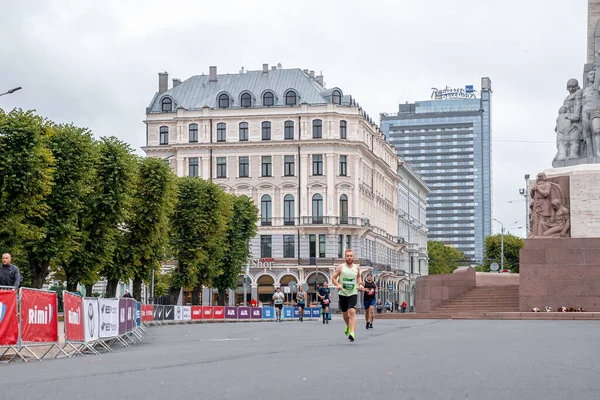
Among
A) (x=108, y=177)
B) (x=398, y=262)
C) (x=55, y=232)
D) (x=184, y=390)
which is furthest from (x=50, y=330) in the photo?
(x=398, y=262)

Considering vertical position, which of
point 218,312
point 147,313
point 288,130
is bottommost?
point 218,312

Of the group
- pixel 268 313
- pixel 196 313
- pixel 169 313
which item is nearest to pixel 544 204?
pixel 169 313

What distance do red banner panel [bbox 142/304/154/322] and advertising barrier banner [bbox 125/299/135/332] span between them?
17.3 metres

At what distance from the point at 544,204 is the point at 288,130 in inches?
2785

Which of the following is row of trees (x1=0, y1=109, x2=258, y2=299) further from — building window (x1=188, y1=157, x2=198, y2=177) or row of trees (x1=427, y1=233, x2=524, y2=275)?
row of trees (x1=427, y1=233, x2=524, y2=275)

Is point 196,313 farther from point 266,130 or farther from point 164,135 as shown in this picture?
point 164,135

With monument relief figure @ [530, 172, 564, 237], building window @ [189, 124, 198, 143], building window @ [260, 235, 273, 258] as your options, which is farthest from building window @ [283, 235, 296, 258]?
monument relief figure @ [530, 172, 564, 237]

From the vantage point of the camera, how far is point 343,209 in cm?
10706

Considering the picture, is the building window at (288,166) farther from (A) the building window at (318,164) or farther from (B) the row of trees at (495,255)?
(B) the row of trees at (495,255)

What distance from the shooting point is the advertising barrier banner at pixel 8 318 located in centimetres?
1964

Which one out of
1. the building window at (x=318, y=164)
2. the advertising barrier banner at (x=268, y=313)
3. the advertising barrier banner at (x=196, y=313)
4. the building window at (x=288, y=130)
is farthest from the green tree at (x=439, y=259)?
the advertising barrier banner at (x=196, y=313)

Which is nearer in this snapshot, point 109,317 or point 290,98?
point 109,317

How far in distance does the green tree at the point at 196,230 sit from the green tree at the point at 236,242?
4768 mm

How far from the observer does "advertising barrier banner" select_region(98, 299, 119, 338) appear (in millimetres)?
23984
